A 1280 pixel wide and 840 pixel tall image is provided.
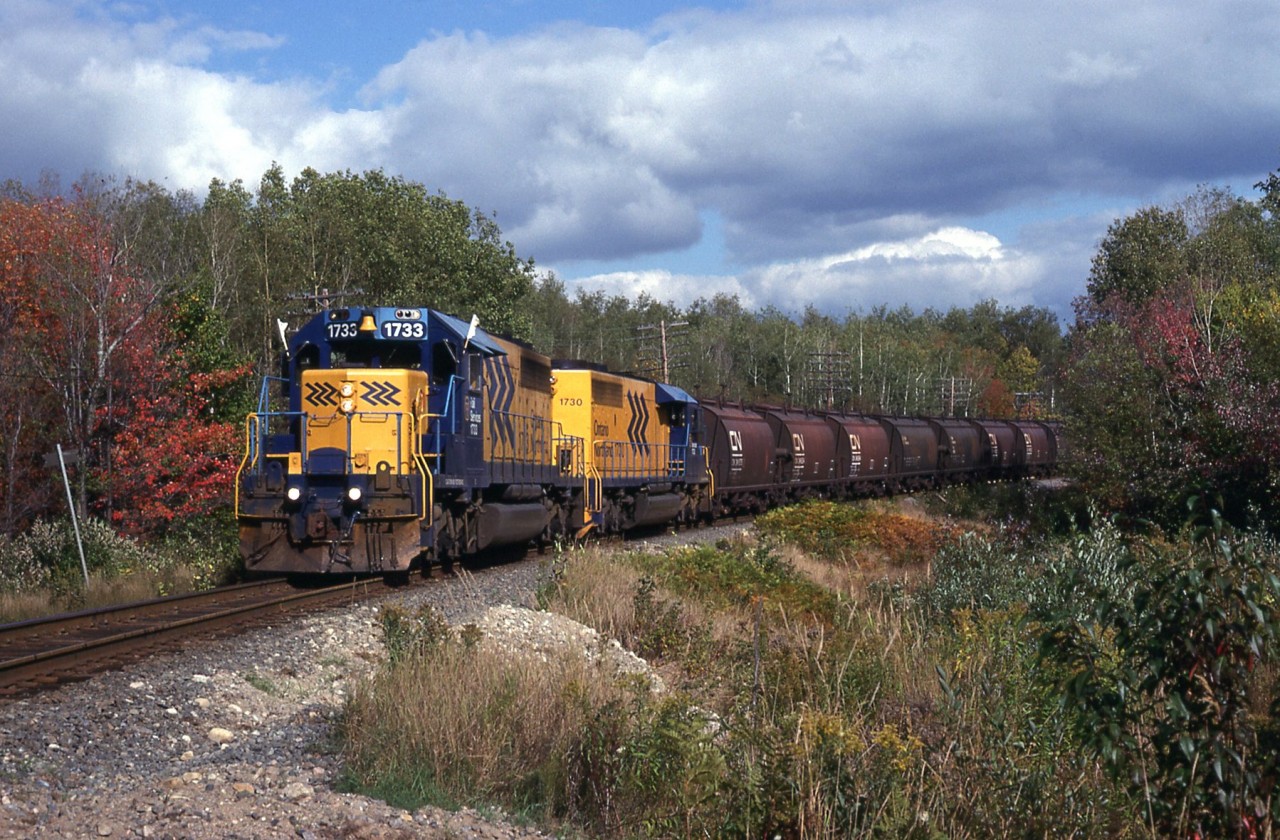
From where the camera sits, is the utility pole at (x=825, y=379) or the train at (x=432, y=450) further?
the utility pole at (x=825, y=379)

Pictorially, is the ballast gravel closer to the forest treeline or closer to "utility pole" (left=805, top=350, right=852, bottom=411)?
the forest treeline

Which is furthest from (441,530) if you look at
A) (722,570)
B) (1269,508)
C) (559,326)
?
(559,326)

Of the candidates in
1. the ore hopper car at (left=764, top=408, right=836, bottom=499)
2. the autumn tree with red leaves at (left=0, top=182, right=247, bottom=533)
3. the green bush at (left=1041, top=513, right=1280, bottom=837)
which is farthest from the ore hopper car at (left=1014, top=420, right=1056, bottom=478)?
the green bush at (left=1041, top=513, right=1280, bottom=837)

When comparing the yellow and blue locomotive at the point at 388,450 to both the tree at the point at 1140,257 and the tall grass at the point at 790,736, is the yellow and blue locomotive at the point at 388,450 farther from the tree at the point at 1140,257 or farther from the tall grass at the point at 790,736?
the tree at the point at 1140,257

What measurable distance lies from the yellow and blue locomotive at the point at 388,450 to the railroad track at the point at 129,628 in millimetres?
567

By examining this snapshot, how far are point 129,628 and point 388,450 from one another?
14.9 ft

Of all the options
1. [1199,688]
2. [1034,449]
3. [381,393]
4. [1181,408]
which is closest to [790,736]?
[1199,688]

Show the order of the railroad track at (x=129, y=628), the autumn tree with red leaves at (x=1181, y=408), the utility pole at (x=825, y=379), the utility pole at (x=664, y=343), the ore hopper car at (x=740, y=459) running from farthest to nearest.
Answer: the utility pole at (x=825, y=379)
the utility pole at (x=664, y=343)
the ore hopper car at (x=740, y=459)
the autumn tree with red leaves at (x=1181, y=408)
the railroad track at (x=129, y=628)

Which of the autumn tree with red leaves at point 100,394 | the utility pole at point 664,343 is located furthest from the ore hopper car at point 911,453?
the autumn tree with red leaves at point 100,394

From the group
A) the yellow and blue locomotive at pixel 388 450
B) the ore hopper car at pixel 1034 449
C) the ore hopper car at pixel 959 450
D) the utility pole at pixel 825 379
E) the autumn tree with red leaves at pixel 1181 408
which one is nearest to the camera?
the yellow and blue locomotive at pixel 388 450

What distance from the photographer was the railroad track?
32.2 ft

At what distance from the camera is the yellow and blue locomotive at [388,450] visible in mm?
15281

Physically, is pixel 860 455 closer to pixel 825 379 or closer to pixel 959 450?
pixel 959 450

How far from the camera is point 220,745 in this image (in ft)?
26.6
